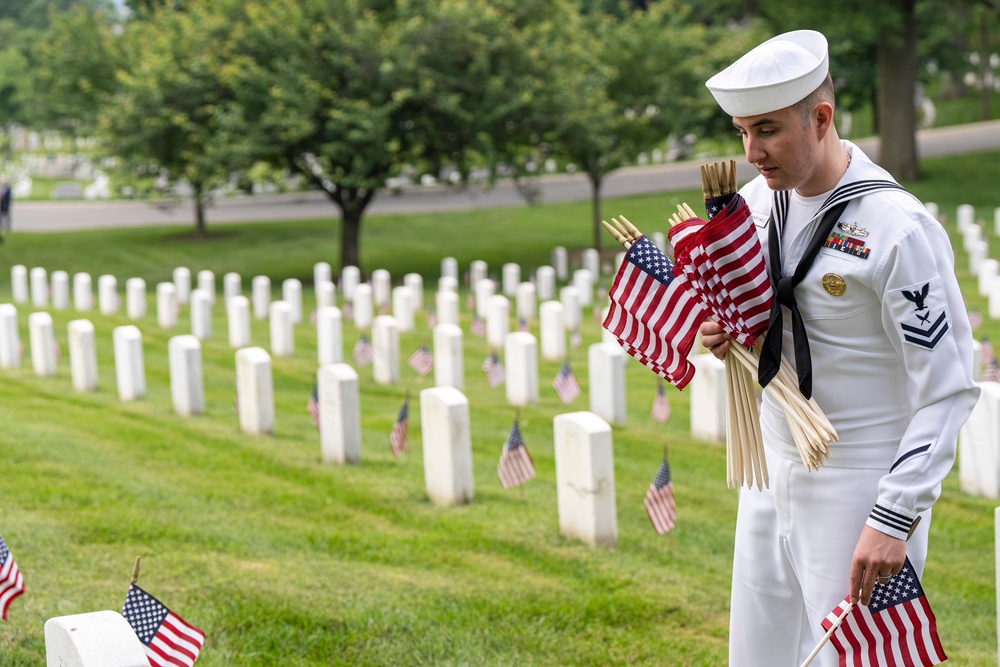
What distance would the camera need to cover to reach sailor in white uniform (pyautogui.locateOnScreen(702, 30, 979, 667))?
124 inches

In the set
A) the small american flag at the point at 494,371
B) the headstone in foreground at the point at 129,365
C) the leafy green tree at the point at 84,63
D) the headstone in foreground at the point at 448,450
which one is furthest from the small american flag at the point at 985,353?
the leafy green tree at the point at 84,63

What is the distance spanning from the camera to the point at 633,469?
348 inches

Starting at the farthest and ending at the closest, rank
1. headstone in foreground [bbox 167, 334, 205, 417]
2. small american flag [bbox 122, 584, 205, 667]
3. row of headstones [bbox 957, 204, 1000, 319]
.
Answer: row of headstones [bbox 957, 204, 1000, 319], headstone in foreground [bbox 167, 334, 205, 417], small american flag [bbox 122, 584, 205, 667]

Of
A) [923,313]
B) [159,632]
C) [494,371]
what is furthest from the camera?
[494,371]

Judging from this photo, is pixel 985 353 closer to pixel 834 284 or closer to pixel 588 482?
pixel 588 482

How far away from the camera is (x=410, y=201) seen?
3912 cm

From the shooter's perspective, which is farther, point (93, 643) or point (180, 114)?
point (180, 114)

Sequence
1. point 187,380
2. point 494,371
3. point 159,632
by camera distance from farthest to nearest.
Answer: point 494,371 < point 187,380 < point 159,632

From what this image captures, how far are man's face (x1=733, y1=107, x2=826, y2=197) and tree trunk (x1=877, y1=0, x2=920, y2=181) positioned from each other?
2711 centimetres

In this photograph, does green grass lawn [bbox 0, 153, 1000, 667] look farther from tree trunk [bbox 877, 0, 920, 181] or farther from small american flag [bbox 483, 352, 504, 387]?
tree trunk [bbox 877, 0, 920, 181]

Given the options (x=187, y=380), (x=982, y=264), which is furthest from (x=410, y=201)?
(x=187, y=380)

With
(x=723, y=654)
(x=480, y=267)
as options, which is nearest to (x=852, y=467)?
(x=723, y=654)

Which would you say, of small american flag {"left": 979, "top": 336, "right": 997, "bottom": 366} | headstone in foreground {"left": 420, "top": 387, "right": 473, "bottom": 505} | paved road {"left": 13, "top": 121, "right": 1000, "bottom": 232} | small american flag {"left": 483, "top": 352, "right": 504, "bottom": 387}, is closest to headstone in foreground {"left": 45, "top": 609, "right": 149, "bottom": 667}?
headstone in foreground {"left": 420, "top": 387, "right": 473, "bottom": 505}

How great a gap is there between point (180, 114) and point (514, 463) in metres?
15.5
